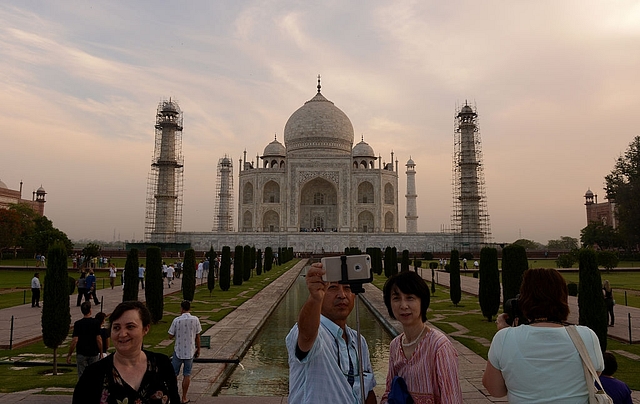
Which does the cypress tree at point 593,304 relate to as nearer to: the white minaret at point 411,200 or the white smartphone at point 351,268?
the white smartphone at point 351,268

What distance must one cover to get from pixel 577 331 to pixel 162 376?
61.6 inches

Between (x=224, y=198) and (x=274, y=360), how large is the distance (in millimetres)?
39031

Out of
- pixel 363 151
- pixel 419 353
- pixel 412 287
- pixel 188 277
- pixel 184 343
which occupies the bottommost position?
pixel 184 343

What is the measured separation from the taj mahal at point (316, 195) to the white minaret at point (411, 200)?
0.29ft

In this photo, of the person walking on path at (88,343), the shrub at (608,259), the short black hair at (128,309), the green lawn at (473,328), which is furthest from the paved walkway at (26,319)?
the shrub at (608,259)

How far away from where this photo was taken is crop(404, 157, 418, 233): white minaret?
41.8 m

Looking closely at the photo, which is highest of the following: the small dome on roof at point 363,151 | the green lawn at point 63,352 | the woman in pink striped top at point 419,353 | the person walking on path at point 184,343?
the small dome on roof at point 363,151

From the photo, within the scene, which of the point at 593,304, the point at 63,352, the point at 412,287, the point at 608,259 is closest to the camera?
the point at 412,287

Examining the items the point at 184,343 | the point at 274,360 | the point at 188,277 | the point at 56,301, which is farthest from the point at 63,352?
the point at 188,277

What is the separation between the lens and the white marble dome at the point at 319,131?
40906 millimetres

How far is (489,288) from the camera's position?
9070 millimetres

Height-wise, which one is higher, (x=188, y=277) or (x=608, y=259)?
(x=608, y=259)

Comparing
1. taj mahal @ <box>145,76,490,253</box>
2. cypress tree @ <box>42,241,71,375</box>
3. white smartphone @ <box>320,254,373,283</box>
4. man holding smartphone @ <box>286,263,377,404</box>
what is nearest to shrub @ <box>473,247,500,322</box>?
cypress tree @ <box>42,241,71,375</box>

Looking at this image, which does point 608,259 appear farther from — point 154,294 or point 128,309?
point 128,309
